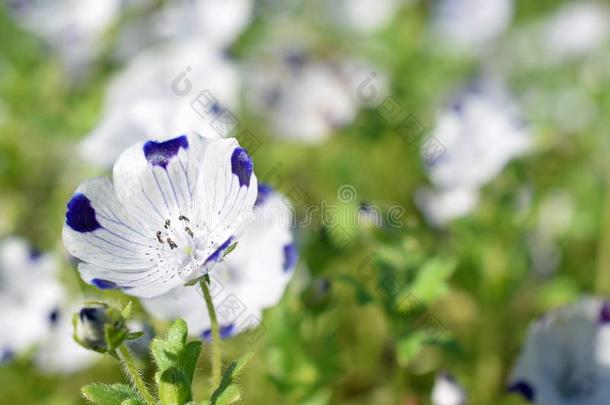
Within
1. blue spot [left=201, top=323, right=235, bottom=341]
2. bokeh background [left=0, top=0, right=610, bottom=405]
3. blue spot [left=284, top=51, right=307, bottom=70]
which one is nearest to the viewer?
blue spot [left=201, top=323, right=235, bottom=341]

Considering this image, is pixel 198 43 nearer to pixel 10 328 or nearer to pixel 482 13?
pixel 10 328

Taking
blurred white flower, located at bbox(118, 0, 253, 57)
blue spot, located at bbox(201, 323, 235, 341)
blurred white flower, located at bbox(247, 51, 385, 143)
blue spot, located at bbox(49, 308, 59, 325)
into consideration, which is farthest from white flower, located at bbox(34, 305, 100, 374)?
blurred white flower, located at bbox(118, 0, 253, 57)

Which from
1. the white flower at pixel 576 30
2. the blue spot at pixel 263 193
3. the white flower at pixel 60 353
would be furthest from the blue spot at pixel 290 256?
the white flower at pixel 576 30

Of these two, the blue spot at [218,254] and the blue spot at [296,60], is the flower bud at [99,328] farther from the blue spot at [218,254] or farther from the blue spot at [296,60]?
the blue spot at [296,60]

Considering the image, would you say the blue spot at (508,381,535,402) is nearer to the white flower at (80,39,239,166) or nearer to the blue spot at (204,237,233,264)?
the blue spot at (204,237,233,264)

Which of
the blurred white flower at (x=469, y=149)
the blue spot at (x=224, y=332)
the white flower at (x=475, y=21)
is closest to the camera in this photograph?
the blue spot at (x=224, y=332)

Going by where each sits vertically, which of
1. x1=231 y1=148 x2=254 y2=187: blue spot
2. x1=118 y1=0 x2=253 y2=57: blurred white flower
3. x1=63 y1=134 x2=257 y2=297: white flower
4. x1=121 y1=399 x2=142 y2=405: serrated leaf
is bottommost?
x1=121 y1=399 x2=142 y2=405: serrated leaf

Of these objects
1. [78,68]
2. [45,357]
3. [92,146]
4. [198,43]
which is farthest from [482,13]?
[45,357]
